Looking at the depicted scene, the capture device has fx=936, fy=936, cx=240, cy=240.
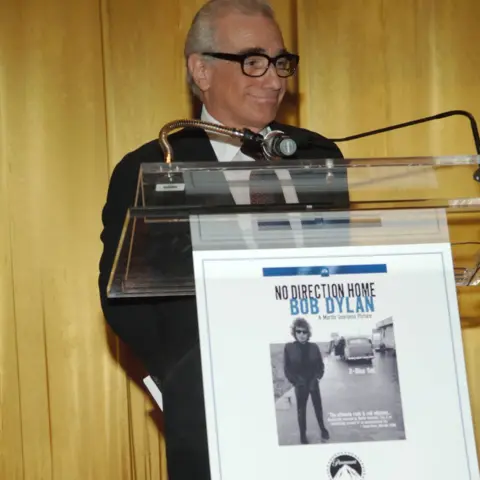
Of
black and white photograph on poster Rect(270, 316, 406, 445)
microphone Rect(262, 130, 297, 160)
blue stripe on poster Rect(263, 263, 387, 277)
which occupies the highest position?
microphone Rect(262, 130, 297, 160)

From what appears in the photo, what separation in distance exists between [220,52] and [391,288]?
1.09 meters

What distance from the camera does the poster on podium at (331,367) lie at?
903 millimetres

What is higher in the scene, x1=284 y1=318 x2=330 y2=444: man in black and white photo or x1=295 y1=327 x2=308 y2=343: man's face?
x1=295 y1=327 x2=308 y2=343: man's face

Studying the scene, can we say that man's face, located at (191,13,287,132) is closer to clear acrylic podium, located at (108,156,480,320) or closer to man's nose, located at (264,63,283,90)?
man's nose, located at (264,63,283,90)

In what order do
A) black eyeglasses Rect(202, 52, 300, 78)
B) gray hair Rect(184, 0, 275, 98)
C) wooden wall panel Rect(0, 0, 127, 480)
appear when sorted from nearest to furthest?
black eyeglasses Rect(202, 52, 300, 78), gray hair Rect(184, 0, 275, 98), wooden wall panel Rect(0, 0, 127, 480)

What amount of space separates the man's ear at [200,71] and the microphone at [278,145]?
34.6 inches

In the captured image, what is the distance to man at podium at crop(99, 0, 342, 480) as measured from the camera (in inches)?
50.1

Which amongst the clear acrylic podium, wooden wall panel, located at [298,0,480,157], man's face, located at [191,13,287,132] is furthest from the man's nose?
the clear acrylic podium

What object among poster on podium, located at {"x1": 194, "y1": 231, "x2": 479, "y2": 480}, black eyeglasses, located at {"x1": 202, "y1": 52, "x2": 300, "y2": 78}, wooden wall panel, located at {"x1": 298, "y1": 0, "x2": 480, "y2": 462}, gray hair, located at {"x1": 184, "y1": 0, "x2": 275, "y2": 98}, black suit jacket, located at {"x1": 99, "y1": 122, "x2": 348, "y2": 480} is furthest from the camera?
wooden wall panel, located at {"x1": 298, "y1": 0, "x2": 480, "y2": 462}

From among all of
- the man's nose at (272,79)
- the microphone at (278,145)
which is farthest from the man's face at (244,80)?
the microphone at (278,145)

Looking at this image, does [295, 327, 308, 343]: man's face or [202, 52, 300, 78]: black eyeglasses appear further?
[202, 52, 300, 78]: black eyeglasses

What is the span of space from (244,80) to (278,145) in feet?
2.58

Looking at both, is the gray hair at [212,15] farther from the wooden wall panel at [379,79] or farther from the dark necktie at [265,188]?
the dark necktie at [265,188]

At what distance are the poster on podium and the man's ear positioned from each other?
1085 millimetres
